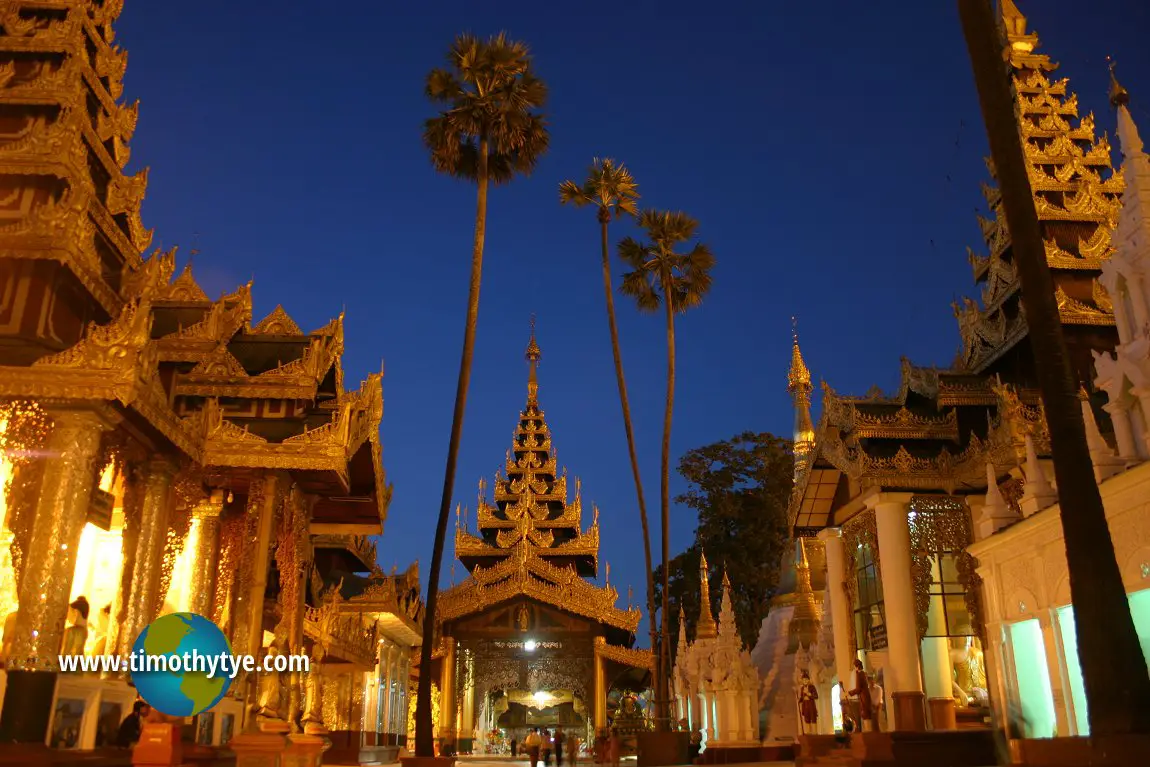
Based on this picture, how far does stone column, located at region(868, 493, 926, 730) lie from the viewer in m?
17.2

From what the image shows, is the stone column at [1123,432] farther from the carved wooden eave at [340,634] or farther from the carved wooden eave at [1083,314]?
the carved wooden eave at [340,634]

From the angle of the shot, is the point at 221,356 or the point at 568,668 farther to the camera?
the point at 568,668

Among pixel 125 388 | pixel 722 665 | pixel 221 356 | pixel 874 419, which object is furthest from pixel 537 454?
pixel 125 388

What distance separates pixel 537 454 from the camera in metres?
50.7

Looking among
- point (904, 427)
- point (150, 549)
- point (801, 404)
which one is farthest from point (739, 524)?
point (150, 549)

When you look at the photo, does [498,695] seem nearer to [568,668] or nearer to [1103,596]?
[568,668]

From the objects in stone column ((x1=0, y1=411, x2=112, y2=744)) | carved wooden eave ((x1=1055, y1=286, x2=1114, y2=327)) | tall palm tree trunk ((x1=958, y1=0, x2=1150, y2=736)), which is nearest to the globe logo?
stone column ((x1=0, y1=411, x2=112, y2=744))

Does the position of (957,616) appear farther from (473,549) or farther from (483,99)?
(473,549)

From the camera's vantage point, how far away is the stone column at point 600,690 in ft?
121

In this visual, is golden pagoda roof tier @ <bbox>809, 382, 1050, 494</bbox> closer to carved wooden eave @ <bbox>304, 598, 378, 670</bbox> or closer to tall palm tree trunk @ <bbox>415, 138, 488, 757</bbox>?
tall palm tree trunk @ <bbox>415, 138, 488, 757</bbox>


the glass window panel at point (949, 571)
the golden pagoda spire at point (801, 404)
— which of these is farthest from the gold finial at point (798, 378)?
the glass window panel at point (949, 571)

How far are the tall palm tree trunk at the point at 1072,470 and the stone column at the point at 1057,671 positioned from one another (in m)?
5.10

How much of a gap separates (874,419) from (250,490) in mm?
11883

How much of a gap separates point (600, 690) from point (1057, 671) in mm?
27770
